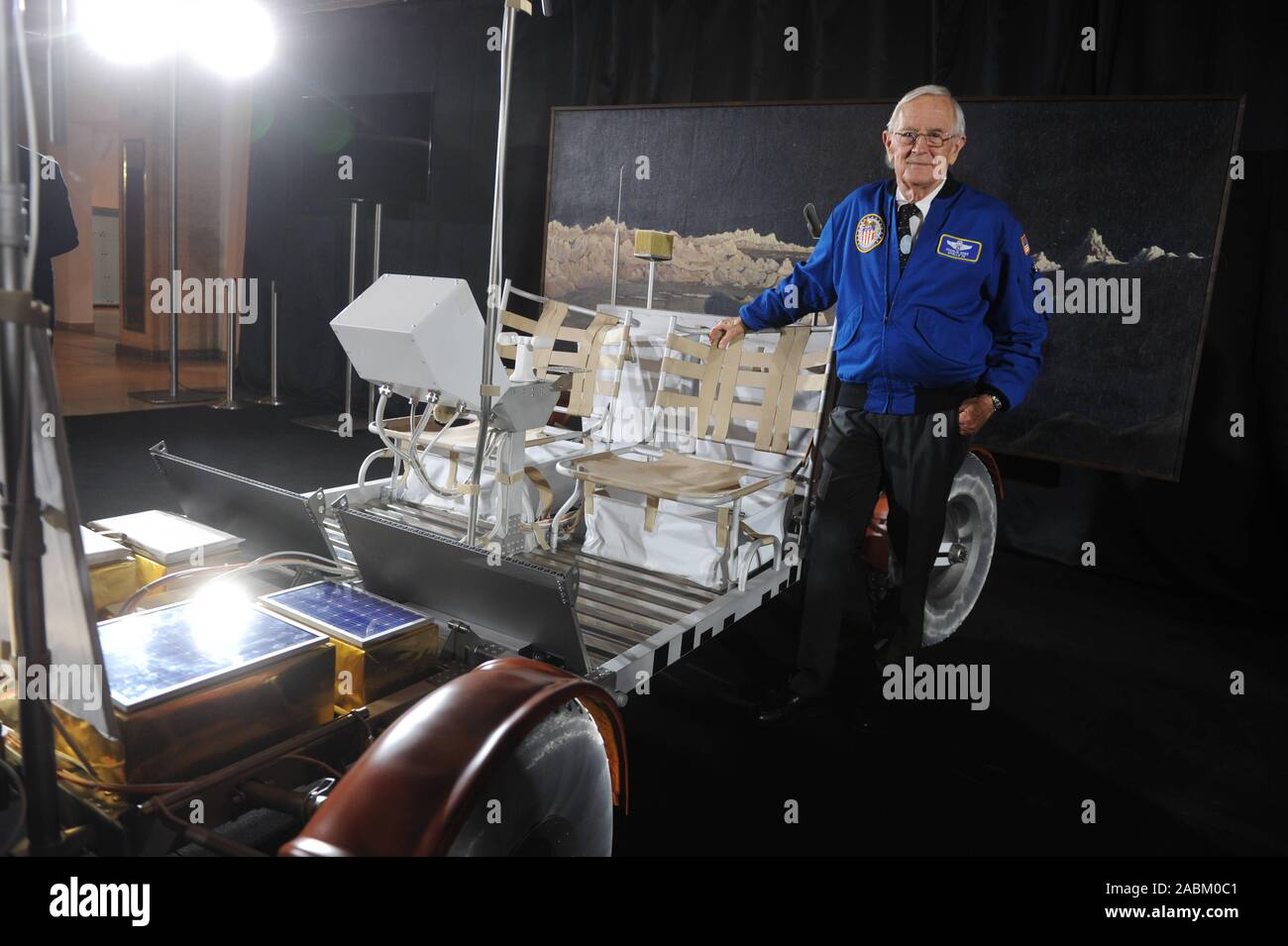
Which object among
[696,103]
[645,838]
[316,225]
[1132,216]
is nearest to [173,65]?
[316,225]

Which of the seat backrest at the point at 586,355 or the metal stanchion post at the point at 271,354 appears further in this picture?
the metal stanchion post at the point at 271,354

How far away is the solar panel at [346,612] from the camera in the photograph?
1661 millimetres

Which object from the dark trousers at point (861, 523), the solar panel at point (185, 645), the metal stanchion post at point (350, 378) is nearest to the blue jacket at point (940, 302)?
the dark trousers at point (861, 523)

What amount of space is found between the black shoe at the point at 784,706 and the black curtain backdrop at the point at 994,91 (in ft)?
7.42

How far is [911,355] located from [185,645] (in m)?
1.87

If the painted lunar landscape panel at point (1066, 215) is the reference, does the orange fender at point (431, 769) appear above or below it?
below

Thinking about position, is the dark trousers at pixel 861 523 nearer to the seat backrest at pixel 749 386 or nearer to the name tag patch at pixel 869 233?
the name tag patch at pixel 869 233

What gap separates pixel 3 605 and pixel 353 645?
52 centimetres

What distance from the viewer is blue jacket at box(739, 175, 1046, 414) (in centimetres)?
249

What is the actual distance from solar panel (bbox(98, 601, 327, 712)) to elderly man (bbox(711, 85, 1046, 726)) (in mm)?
1456

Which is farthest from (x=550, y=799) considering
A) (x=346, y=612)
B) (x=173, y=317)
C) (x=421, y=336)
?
(x=173, y=317)

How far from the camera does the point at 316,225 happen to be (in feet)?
24.1

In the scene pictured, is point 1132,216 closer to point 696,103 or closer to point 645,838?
point 696,103

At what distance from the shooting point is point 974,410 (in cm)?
251
